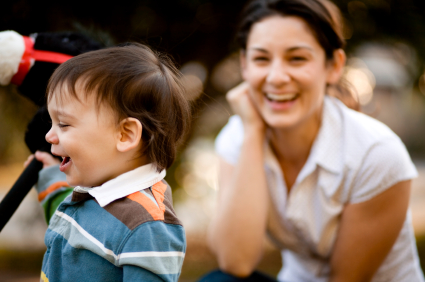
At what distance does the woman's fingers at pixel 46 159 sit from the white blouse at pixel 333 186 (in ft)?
3.53

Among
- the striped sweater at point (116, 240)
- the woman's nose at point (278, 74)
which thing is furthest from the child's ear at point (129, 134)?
the woman's nose at point (278, 74)

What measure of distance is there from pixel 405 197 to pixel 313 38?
2.64 feet

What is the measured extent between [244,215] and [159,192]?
94 centimetres

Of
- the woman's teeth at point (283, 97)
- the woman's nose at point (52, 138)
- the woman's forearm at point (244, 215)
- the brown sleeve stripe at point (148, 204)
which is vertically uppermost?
the woman's nose at point (52, 138)

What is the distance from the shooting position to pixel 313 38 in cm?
177

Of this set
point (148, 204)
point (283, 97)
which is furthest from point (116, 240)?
point (283, 97)

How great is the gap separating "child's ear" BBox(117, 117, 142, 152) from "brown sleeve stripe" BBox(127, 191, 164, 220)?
0.38 feet

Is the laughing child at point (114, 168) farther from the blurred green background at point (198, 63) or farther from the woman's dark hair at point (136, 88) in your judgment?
the blurred green background at point (198, 63)

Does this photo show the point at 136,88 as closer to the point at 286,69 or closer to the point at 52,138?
the point at 52,138

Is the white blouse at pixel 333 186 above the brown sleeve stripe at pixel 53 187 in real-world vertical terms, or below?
below

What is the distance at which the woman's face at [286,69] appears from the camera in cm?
175

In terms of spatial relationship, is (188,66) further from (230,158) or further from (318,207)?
(318,207)

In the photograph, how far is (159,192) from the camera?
988 mm

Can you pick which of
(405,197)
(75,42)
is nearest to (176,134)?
(75,42)
